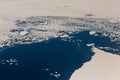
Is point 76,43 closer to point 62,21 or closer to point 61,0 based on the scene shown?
point 62,21

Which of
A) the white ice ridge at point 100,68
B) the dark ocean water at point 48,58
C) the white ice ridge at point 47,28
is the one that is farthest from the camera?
the white ice ridge at point 47,28

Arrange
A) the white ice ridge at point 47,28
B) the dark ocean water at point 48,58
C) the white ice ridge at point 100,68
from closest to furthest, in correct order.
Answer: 1. the white ice ridge at point 100,68
2. the dark ocean water at point 48,58
3. the white ice ridge at point 47,28

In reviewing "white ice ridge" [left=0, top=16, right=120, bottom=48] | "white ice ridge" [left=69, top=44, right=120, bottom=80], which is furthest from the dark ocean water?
"white ice ridge" [left=0, top=16, right=120, bottom=48]

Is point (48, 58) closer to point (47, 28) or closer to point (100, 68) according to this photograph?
point (100, 68)

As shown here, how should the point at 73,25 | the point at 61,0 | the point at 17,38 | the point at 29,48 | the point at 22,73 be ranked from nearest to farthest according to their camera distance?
1. the point at 22,73
2. the point at 29,48
3. the point at 17,38
4. the point at 73,25
5. the point at 61,0

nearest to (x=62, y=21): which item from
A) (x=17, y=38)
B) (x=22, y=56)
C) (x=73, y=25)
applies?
(x=73, y=25)

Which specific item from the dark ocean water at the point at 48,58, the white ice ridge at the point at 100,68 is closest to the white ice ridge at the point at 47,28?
the dark ocean water at the point at 48,58

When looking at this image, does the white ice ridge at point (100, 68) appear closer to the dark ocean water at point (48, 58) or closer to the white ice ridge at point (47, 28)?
the dark ocean water at point (48, 58)
